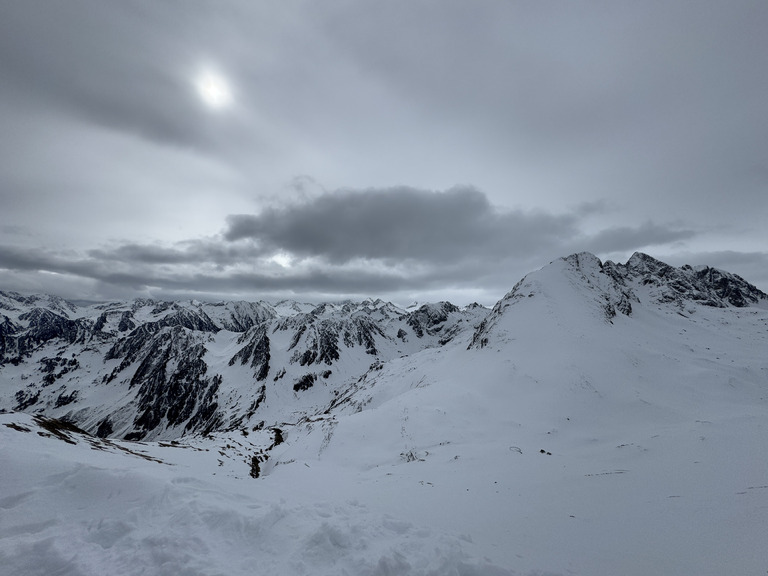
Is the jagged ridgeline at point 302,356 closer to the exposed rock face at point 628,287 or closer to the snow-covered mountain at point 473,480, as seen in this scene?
the exposed rock face at point 628,287

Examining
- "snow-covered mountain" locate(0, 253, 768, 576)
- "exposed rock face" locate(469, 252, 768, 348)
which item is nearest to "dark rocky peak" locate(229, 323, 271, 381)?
"snow-covered mountain" locate(0, 253, 768, 576)

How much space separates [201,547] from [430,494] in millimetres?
8144

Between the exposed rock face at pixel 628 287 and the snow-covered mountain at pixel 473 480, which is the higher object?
the exposed rock face at pixel 628 287

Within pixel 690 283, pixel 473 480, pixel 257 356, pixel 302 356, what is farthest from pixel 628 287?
pixel 257 356

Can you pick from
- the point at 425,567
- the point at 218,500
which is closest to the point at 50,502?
the point at 218,500

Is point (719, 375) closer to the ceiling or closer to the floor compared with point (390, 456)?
closer to the ceiling

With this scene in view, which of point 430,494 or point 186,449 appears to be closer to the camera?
point 430,494

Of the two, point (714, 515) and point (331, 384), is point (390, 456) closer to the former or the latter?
point (714, 515)

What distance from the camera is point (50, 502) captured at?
22.4ft

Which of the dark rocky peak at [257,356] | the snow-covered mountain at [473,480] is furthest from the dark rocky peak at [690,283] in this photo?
the dark rocky peak at [257,356]

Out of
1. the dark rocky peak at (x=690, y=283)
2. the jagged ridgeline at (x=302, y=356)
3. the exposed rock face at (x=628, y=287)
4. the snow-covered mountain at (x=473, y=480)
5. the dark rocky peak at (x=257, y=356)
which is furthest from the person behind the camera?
the dark rocky peak at (x=257, y=356)

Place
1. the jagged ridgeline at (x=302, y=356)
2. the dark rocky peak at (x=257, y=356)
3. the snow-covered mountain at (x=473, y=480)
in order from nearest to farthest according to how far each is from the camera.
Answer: the snow-covered mountain at (x=473, y=480) → the jagged ridgeline at (x=302, y=356) → the dark rocky peak at (x=257, y=356)

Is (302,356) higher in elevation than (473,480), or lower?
lower

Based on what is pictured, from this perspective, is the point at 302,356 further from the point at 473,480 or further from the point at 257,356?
the point at 473,480
